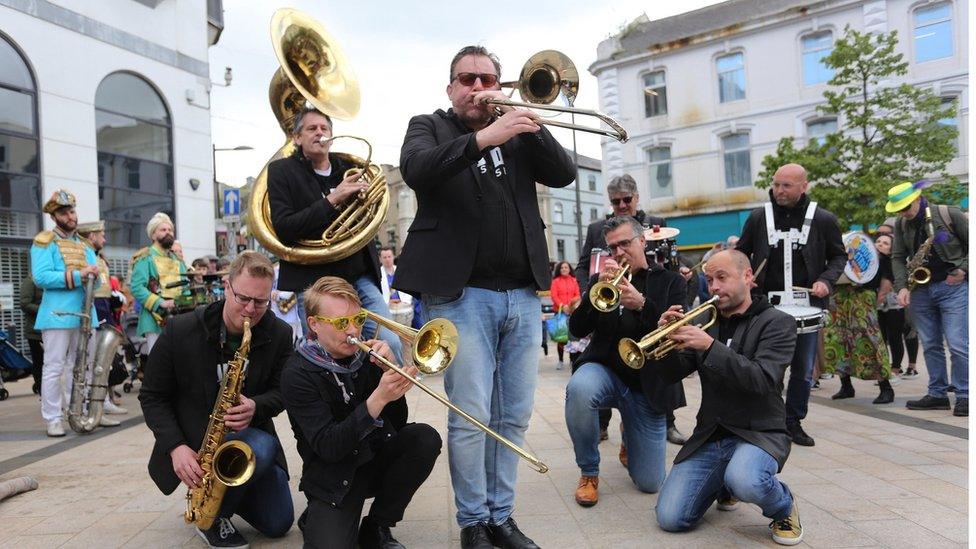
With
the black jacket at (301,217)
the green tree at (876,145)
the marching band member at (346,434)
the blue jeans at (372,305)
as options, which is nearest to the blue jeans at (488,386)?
the marching band member at (346,434)

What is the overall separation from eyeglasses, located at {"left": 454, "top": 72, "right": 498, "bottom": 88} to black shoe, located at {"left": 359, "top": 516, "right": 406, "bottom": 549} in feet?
6.45

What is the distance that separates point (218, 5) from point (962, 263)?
16.6m

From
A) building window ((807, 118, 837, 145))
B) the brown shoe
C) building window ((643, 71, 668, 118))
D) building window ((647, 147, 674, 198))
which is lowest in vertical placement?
the brown shoe

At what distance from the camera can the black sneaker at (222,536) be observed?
3.10 m

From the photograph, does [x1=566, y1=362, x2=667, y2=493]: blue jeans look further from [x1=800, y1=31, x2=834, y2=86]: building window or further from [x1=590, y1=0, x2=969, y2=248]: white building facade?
[x1=800, y1=31, x2=834, y2=86]: building window

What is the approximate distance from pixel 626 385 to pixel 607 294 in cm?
61

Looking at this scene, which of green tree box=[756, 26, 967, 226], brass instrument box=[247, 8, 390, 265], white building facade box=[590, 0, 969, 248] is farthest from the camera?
white building facade box=[590, 0, 969, 248]

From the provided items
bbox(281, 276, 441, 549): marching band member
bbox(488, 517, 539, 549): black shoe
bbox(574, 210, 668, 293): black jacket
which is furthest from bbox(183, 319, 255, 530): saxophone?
bbox(574, 210, 668, 293): black jacket

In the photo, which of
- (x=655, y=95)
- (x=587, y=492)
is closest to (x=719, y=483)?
(x=587, y=492)

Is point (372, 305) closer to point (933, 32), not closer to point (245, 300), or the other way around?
point (245, 300)

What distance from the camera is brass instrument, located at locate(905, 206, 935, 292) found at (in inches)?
230

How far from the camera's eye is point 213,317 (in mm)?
3295

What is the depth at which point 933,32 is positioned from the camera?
2078 cm

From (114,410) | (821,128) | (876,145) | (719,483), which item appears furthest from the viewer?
(821,128)
